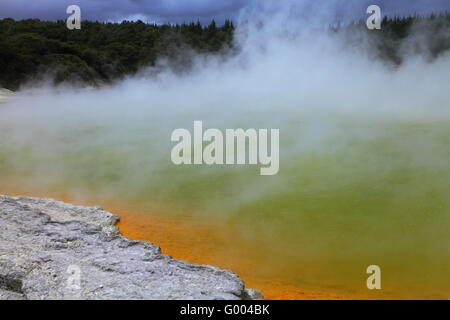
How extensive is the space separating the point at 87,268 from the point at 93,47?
1019 inches

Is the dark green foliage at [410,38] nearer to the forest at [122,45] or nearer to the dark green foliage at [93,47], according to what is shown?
the forest at [122,45]

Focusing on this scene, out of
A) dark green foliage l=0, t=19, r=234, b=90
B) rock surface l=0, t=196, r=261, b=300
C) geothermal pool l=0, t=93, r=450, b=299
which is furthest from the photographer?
dark green foliage l=0, t=19, r=234, b=90

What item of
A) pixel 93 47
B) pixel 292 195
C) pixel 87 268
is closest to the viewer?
pixel 87 268

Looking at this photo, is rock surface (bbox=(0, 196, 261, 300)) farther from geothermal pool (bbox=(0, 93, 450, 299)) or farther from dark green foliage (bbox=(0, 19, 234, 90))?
dark green foliage (bbox=(0, 19, 234, 90))

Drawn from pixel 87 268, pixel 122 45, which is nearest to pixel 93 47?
pixel 122 45

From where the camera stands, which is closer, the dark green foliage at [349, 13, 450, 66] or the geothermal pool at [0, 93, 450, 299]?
the geothermal pool at [0, 93, 450, 299]

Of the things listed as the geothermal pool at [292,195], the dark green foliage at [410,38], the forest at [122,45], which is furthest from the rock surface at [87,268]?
the dark green foliage at [410,38]

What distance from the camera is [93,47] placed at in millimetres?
27234

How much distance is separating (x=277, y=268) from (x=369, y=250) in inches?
34.9

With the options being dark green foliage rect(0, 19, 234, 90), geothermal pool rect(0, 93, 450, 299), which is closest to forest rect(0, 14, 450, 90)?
dark green foliage rect(0, 19, 234, 90)

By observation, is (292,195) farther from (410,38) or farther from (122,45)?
(122,45)

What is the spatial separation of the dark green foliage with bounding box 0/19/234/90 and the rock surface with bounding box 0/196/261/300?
17.4 metres

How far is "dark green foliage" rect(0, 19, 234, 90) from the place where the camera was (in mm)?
20750

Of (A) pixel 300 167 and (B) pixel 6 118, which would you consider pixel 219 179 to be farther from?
(B) pixel 6 118
